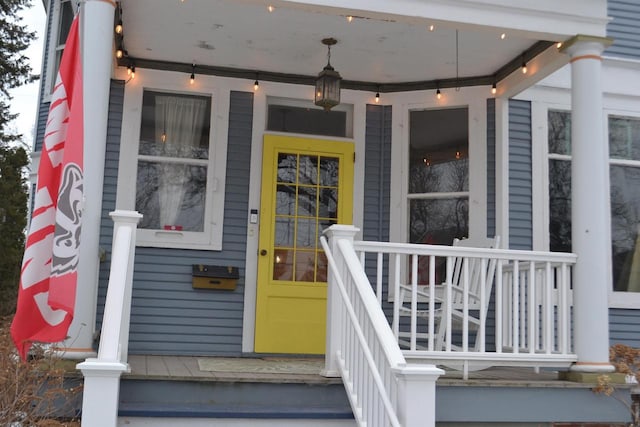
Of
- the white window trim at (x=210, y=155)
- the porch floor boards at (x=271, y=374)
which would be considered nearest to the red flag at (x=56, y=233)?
the porch floor boards at (x=271, y=374)

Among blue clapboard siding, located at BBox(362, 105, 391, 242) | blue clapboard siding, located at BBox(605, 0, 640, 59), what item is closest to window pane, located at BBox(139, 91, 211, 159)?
blue clapboard siding, located at BBox(362, 105, 391, 242)

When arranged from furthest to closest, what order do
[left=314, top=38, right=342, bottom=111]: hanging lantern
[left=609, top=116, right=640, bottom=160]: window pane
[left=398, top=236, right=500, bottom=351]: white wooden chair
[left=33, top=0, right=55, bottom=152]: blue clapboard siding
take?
[left=33, top=0, right=55, bottom=152]: blue clapboard siding < [left=609, top=116, right=640, bottom=160]: window pane < [left=314, top=38, right=342, bottom=111]: hanging lantern < [left=398, top=236, right=500, bottom=351]: white wooden chair

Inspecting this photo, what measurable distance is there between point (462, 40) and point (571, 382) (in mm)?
2610

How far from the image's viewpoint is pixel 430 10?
4.51 meters

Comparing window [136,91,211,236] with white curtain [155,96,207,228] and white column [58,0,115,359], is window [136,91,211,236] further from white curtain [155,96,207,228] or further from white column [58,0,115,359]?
white column [58,0,115,359]

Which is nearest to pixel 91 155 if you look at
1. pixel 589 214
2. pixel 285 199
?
pixel 285 199

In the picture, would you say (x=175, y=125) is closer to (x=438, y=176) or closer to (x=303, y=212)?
(x=303, y=212)

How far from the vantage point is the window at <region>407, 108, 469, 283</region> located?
598 centimetres

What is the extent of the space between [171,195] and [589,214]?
3.30 m

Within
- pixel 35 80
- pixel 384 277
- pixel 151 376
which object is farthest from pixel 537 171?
pixel 35 80

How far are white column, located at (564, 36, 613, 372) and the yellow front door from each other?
6.78 ft

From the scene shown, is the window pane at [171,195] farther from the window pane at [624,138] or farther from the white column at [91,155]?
the window pane at [624,138]

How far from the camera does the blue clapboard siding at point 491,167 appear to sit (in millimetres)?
5836

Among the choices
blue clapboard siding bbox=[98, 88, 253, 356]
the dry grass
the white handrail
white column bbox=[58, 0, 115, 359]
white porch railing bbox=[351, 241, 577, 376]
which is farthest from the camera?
blue clapboard siding bbox=[98, 88, 253, 356]
